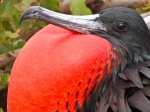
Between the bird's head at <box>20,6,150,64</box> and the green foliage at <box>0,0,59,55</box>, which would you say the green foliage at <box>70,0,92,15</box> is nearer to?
the green foliage at <box>0,0,59,55</box>

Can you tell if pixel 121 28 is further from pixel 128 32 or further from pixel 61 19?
pixel 61 19

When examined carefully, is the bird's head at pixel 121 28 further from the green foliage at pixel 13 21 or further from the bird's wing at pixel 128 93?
the green foliage at pixel 13 21

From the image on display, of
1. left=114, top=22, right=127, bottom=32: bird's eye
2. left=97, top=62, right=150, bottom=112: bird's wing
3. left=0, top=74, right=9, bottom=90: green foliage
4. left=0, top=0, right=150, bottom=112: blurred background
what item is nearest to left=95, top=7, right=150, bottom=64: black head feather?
left=114, top=22, right=127, bottom=32: bird's eye

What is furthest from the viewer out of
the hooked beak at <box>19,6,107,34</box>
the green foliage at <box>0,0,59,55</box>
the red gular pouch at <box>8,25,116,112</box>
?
the green foliage at <box>0,0,59,55</box>

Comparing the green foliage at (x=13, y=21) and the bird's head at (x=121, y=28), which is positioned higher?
the bird's head at (x=121, y=28)

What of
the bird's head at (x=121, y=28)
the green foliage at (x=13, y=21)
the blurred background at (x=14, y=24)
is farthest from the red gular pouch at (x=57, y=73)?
the green foliage at (x=13, y=21)

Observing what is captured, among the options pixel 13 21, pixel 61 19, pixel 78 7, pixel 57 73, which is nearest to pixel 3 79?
pixel 13 21

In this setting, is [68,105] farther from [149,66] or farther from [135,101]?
[149,66]
